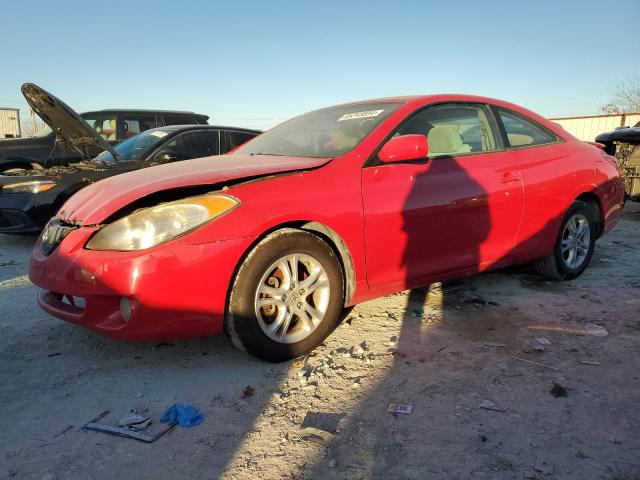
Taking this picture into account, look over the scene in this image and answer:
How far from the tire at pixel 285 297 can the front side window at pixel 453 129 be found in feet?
3.52

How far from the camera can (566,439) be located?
1.98 meters

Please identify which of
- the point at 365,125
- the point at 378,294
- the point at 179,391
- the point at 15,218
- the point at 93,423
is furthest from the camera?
the point at 15,218

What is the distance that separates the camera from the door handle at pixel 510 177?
3555 mm

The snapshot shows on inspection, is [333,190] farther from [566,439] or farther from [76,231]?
[566,439]

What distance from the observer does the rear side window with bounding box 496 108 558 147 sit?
151 inches

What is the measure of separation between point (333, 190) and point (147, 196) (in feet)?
3.35

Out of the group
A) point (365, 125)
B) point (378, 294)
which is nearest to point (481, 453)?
point (378, 294)

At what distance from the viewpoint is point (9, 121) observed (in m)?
24.8

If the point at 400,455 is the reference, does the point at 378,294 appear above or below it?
above

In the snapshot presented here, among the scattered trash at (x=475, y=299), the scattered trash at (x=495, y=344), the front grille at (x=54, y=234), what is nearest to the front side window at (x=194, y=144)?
the front grille at (x=54, y=234)

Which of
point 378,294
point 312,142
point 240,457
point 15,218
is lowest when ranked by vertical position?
point 240,457

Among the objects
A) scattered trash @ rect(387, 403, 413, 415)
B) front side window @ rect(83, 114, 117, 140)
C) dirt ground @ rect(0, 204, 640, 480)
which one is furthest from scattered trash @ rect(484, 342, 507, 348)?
front side window @ rect(83, 114, 117, 140)

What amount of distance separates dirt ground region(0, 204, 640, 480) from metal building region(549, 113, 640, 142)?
21815 millimetres

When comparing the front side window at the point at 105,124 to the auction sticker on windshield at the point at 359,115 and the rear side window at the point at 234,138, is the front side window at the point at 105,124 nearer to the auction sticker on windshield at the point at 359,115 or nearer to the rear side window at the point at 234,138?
the rear side window at the point at 234,138
